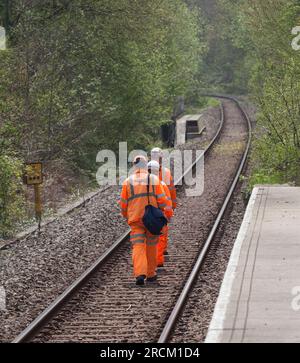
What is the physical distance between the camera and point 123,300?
12.2 meters

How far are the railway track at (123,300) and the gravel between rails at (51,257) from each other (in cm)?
28

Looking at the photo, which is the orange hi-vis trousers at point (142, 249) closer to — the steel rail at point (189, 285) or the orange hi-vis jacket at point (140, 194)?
the orange hi-vis jacket at point (140, 194)

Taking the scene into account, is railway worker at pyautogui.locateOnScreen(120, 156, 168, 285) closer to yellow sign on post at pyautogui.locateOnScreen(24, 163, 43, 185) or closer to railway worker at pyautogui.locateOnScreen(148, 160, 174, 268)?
railway worker at pyautogui.locateOnScreen(148, 160, 174, 268)

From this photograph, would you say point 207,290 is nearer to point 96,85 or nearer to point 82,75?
point 82,75

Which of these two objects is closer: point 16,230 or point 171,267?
point 171,267

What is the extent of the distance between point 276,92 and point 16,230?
28.6 feet

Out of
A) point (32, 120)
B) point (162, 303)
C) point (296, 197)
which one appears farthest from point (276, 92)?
point (162, 303)

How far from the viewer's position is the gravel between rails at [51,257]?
11.9m

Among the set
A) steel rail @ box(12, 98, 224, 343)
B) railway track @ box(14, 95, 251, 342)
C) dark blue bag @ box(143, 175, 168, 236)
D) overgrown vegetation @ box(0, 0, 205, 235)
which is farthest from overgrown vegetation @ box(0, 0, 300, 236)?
dark blue bag @ box(143, 175, 168, 236)

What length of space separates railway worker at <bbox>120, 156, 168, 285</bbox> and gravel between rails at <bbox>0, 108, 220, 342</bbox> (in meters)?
1.24

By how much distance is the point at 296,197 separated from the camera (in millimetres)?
19078

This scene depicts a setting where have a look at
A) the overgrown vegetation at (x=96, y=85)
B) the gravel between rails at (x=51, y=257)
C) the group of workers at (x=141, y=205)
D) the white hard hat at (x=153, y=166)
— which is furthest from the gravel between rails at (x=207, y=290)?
the overgrown vegetation at (x=96, y=85)

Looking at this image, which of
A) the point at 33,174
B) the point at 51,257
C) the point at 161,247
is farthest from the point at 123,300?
the point at 33,174
